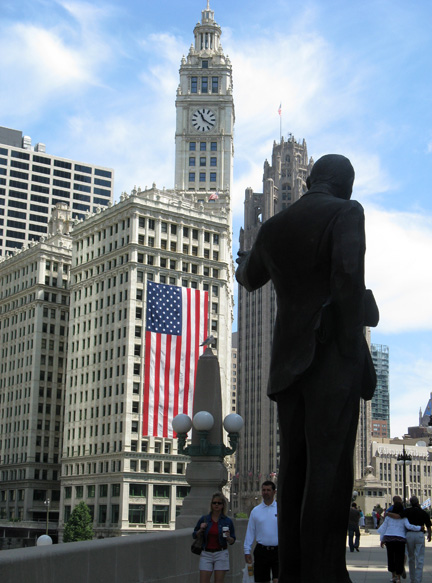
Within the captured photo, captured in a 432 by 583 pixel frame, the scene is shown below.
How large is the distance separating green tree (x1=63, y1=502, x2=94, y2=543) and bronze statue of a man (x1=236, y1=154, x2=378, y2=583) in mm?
87751

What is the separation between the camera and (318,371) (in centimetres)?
595

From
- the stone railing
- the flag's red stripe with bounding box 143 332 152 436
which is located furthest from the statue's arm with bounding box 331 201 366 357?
the flag's red stripe with bounding box 143 332 152 436

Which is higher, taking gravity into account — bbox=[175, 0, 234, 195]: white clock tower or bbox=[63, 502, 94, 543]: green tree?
bbox=[175, 0, 234, 195]: white clock tower

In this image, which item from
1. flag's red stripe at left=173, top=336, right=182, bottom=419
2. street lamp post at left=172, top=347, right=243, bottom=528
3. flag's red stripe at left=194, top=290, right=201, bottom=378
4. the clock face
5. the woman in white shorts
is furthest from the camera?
the clock face

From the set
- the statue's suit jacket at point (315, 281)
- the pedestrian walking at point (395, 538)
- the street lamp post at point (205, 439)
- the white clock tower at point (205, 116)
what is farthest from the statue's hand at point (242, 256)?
the white clock tower at point (205, 116)

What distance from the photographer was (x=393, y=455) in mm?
181000

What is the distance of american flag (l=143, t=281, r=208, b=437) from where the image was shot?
91.6 meters

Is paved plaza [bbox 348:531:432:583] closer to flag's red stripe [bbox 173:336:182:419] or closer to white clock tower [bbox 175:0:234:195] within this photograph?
flag's red stripe [bbox 173:336:182:419]

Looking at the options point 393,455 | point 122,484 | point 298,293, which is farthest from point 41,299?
point 298,293

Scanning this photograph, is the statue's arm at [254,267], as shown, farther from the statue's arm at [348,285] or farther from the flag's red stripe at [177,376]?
the flag's red stripe at [177,376]

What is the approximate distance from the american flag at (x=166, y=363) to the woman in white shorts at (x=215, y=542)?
8016 centimetres

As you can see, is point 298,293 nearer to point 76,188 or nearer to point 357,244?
point 357,244

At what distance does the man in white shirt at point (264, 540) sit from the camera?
34.4 ft

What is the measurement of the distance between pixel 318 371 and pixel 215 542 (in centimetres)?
575
